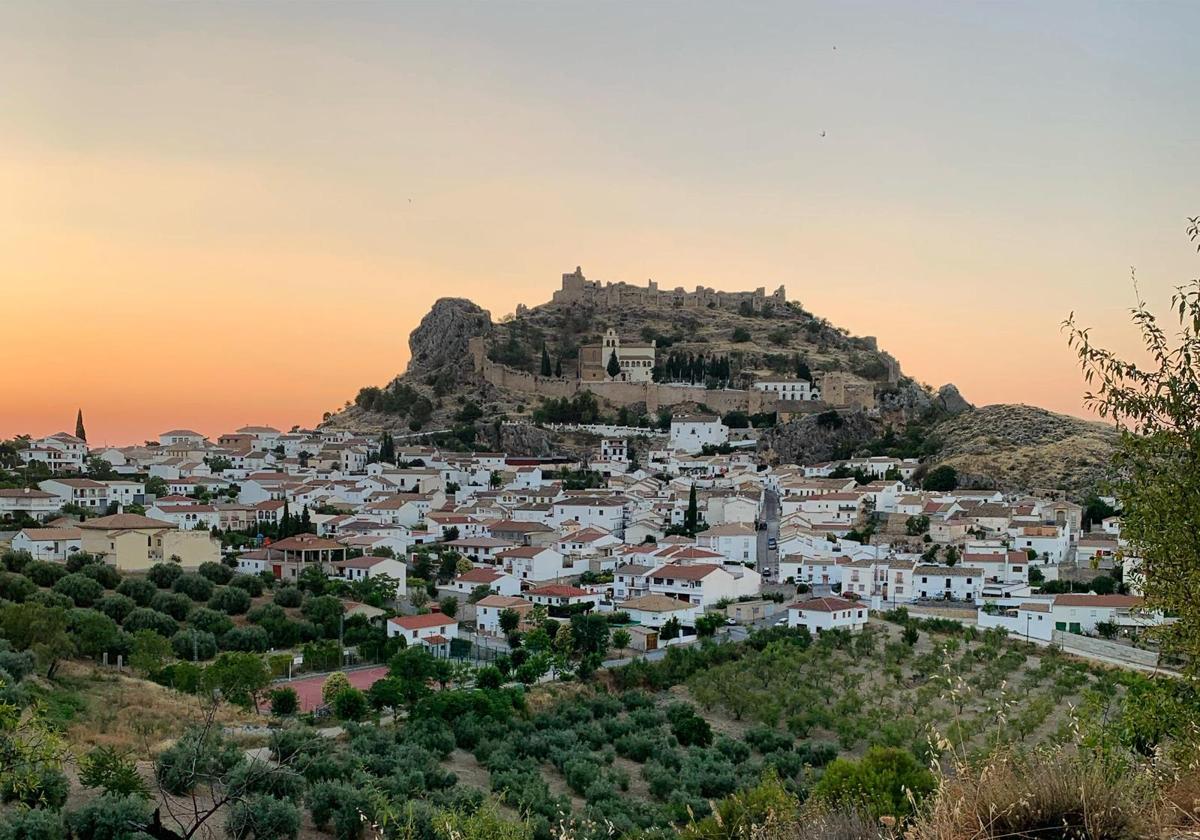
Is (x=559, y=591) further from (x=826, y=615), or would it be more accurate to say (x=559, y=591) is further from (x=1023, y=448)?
(x=1023, y=448)

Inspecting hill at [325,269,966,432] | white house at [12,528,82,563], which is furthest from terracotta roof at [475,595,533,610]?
hill at [325,269,966,432]

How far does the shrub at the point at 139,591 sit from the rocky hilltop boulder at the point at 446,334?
42.5 metres

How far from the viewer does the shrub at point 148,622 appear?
21.7m

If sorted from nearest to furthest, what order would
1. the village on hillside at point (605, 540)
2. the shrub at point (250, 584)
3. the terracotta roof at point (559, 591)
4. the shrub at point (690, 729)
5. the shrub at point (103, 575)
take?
the shrub at point (690, 729), the shrub at point (103, 575), the village on hillside at point (605, 540), the shrub at point (250, 584), the terracotta roof at point (559, 591)

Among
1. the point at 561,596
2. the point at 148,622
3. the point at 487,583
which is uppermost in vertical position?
the point at 148,622

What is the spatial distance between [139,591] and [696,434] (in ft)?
113

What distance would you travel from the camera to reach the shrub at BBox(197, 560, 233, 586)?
27125 mm

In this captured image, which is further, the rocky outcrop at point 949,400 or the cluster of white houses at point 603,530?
the rocky outcrop at point 949,400

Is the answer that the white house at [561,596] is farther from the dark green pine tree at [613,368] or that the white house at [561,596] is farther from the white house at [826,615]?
the dark green pine tree at [613,368]

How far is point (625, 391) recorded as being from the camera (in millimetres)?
61906

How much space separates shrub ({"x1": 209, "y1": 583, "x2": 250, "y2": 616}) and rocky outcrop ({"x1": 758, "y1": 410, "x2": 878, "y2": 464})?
32357 mm

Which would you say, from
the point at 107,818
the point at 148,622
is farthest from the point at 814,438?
the point at 107,818

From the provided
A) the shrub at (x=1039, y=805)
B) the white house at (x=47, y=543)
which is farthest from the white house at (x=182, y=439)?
the shrub at (x=1039, y=805)

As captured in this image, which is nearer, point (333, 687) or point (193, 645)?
point (333, 687)
